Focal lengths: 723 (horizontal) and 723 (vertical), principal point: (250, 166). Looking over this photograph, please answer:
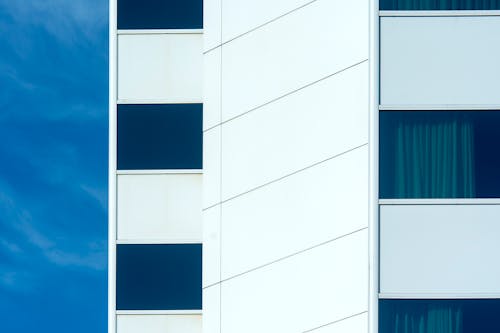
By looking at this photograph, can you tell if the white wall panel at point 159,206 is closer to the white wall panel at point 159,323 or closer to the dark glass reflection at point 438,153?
the white wall panel at point 159,323

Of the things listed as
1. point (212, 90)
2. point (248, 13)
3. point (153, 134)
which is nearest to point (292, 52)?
point (248, 13)

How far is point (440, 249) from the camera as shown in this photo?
10.8 meters

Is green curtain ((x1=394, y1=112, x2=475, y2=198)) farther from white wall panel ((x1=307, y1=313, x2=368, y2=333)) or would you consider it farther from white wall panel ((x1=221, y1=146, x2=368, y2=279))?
white wall panel ((x1=307, y1=313, x2=368, y2=333))

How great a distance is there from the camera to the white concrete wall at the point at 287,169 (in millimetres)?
10961

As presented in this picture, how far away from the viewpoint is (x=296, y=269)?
1111 cm

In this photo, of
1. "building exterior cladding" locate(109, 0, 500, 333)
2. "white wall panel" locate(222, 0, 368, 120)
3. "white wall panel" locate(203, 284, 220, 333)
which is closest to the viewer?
"building exterior cladding" locate(109, 0, 500, 333)

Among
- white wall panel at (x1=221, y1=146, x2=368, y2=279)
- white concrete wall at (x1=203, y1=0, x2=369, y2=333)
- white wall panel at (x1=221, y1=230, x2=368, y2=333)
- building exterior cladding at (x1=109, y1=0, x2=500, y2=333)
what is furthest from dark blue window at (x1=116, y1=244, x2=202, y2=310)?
white wall panel at (x1=221, y1=230, x2=368, y2=333)

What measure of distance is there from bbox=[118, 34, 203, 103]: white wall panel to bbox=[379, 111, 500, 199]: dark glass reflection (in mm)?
3311

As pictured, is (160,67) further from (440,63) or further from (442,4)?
(442,4)

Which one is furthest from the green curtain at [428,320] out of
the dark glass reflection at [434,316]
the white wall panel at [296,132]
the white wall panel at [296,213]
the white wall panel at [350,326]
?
the white wall panel at [296,132]

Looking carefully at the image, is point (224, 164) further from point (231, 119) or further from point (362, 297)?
point (362, 297)

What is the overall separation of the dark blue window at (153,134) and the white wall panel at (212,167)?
16.7 inches

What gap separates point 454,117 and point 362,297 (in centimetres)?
312

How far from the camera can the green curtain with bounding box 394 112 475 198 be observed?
11.1m
